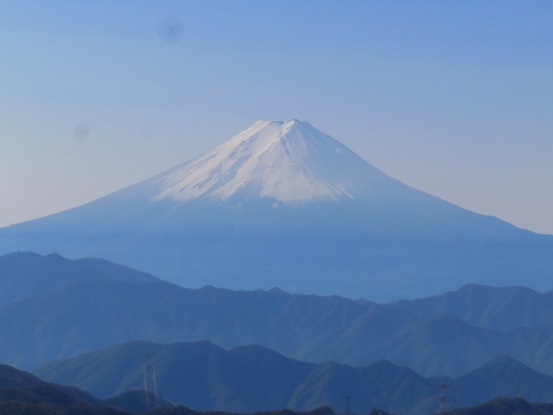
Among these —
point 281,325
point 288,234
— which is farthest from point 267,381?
point 288,234

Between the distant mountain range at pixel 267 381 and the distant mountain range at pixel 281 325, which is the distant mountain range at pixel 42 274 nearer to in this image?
the distant mountain range at pixel 281 325

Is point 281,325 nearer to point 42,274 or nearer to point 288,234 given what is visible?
point 42,274

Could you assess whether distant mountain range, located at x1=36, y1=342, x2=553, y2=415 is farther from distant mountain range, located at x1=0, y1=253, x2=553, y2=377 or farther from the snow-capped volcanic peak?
the snow-capped volcanic peak

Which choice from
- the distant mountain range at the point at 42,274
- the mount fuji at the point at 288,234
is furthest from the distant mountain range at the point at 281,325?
the mount fuji at the point at 288,234

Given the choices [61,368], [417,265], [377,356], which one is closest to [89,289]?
[377,356]

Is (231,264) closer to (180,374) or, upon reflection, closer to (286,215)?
A: (286,215)

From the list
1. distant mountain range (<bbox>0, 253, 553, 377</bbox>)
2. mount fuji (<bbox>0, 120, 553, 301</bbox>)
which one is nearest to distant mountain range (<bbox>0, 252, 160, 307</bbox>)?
distant mountain range (<bbox>0, 253, 553, 377</bbox>)

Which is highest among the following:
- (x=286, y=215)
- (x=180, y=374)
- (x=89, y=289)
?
(x=286, y=215)
